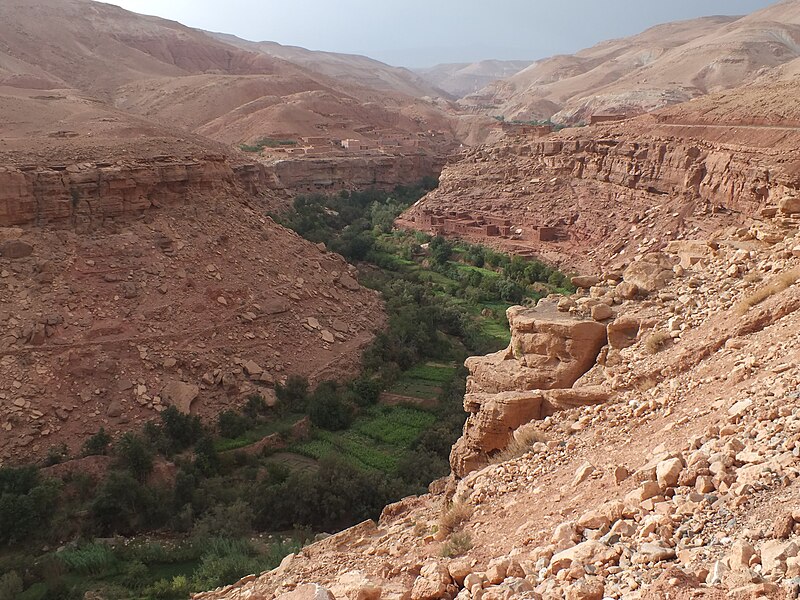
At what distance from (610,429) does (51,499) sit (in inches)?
454

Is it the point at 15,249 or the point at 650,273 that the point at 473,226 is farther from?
the point at 650,273

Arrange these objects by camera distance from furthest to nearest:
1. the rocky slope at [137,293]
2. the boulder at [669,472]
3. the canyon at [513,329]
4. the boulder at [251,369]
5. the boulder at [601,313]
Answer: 1. the boulder at [251,369]
2. the rocky slope at [137,293]
3. the boulder at [601,313]
4. the boulder at [669,472]
5. the canyon at [513,329]

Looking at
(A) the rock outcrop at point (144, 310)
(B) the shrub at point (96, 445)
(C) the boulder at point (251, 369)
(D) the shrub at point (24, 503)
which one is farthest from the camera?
(C) the boulder at point (251, 369)

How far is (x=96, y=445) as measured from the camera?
15312mm

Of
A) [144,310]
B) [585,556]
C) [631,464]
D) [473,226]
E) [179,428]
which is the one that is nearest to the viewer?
[585,556]

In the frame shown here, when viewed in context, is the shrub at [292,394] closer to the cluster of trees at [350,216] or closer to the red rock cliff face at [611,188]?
the red rock cliff face at [611,188]

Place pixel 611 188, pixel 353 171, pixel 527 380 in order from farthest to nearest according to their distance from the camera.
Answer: pixel 353 171 < pixel 611 188 < pixel 527 380

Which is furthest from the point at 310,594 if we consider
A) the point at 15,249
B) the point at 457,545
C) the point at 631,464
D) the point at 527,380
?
the point at 15,249

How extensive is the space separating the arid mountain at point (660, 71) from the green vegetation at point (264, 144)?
113 ft

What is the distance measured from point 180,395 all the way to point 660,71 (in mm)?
82575

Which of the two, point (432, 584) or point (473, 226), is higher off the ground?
point (432, 584)

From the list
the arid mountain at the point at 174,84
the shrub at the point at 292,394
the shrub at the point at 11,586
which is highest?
the arid mountain at the point at 174,84

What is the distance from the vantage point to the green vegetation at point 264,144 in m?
52.1

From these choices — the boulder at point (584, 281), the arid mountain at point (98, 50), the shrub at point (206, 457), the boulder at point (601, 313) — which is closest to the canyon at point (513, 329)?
the boulder at point (601, 313)
